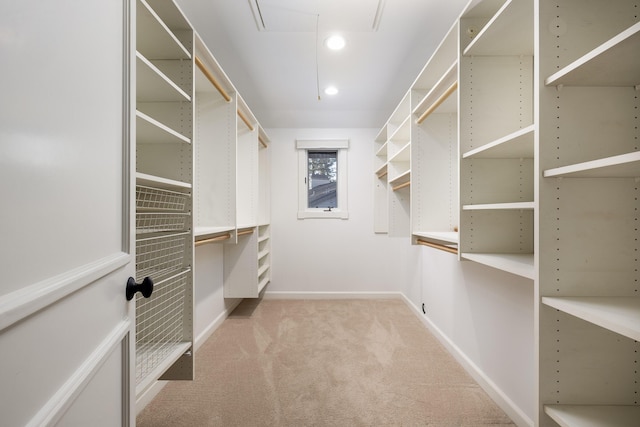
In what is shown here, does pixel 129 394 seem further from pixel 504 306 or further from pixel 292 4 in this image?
pixel 292 4

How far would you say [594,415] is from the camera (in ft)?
2.96

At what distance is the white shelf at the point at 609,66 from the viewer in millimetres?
733

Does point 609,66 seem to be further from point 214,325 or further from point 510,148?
point 214,325

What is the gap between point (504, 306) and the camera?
1.65 metres

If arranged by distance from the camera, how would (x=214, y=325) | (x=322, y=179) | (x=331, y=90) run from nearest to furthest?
(x=214, y=325), (x=331, y=90), (x=322, y=179)

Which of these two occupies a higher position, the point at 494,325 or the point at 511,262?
the point at 511,262

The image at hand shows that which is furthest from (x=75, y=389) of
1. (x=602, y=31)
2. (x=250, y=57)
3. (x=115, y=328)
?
(x=250, y=57)

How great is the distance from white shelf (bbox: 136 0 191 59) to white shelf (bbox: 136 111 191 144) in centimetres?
40

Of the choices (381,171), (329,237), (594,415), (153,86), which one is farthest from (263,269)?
(594,415)

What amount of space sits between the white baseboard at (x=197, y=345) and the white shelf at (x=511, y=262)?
1.54 m

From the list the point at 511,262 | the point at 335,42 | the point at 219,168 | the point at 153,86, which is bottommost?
the point at 511,262

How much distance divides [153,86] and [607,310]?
6.16ft

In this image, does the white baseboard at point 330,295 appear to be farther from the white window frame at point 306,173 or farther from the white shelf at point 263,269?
the white window frame at point 306,173

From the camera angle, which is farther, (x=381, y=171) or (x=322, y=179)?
(x=322, y=179)
